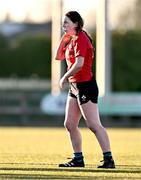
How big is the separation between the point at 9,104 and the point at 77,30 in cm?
2342

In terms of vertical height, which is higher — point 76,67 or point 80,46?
point 80,46

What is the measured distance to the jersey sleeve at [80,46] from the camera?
32.0ft

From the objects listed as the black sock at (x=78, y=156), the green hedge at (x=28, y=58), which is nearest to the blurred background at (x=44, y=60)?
the green hedge at (x=28, y=58)

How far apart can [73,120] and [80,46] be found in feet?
3.02

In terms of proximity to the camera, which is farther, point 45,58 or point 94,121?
point 45,58

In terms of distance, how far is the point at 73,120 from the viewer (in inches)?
398

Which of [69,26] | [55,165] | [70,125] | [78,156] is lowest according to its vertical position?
[55,165]

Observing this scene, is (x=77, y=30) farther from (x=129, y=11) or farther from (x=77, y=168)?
(x=129, y=11)

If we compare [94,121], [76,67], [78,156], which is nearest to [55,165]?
[78,156]

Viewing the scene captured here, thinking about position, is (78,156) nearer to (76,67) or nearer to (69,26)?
(76,67)

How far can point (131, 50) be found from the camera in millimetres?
44750

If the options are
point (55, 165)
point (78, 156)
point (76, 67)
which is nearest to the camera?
point (76, 67)

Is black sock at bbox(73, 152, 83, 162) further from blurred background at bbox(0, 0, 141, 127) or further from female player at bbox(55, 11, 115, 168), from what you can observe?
blurred background at bbox(0, 0, 141, 127)

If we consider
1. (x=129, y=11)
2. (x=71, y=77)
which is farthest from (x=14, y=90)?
(x=71, y=77)
